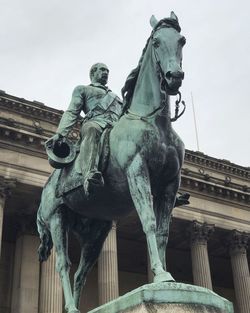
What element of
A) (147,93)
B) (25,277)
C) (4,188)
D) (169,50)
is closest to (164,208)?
(147,93)

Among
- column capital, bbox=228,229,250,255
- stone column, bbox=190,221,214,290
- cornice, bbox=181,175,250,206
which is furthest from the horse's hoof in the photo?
column capital, bbox=228,229,250,255

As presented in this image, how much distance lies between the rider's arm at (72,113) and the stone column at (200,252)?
25766mm

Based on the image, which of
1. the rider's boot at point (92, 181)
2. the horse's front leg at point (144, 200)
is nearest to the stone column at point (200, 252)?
the rider's boot at point (92, 181)

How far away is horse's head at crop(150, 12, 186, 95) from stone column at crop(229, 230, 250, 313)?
2874cm

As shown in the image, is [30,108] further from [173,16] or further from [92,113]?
[173,16]

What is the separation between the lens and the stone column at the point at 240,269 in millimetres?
32812

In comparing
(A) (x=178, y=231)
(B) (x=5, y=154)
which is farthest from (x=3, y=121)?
(A) (x=178, y=231)

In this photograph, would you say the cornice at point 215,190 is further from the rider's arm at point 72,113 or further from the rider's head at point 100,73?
the rider's arm at point 72,113

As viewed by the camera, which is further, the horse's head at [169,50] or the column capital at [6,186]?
the column capital at [6,186]

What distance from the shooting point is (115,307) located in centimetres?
525

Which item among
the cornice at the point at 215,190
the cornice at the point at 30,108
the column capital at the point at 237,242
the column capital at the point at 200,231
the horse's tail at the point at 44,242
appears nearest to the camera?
the horse's tail at the point at 44,242

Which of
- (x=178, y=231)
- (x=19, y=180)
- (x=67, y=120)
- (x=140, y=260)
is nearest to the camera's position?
(x=67, y=120)

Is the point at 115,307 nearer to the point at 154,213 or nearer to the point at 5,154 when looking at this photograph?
the point at 154,213

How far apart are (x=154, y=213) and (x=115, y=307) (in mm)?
1227
